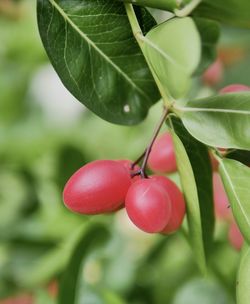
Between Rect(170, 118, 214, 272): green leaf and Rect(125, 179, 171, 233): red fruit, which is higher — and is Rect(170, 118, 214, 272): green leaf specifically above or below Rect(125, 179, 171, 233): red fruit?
below

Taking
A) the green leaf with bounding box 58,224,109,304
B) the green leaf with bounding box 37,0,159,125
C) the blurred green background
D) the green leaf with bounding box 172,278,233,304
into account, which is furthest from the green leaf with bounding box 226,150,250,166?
the green leaf with bounding box 172,278,233,304

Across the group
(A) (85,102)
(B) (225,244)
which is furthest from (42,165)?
(A) (85,102)

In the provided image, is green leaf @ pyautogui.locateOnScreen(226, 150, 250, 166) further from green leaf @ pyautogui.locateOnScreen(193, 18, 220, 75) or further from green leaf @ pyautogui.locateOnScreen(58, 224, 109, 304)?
green leaf @ pyautogui.locateOnScreen(58, 224, 109, 304)

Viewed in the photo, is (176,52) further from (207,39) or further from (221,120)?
(207,39)

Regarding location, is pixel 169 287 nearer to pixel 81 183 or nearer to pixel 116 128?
pixel 116 128

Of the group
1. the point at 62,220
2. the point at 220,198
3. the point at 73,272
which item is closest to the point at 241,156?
the point at 220,198
